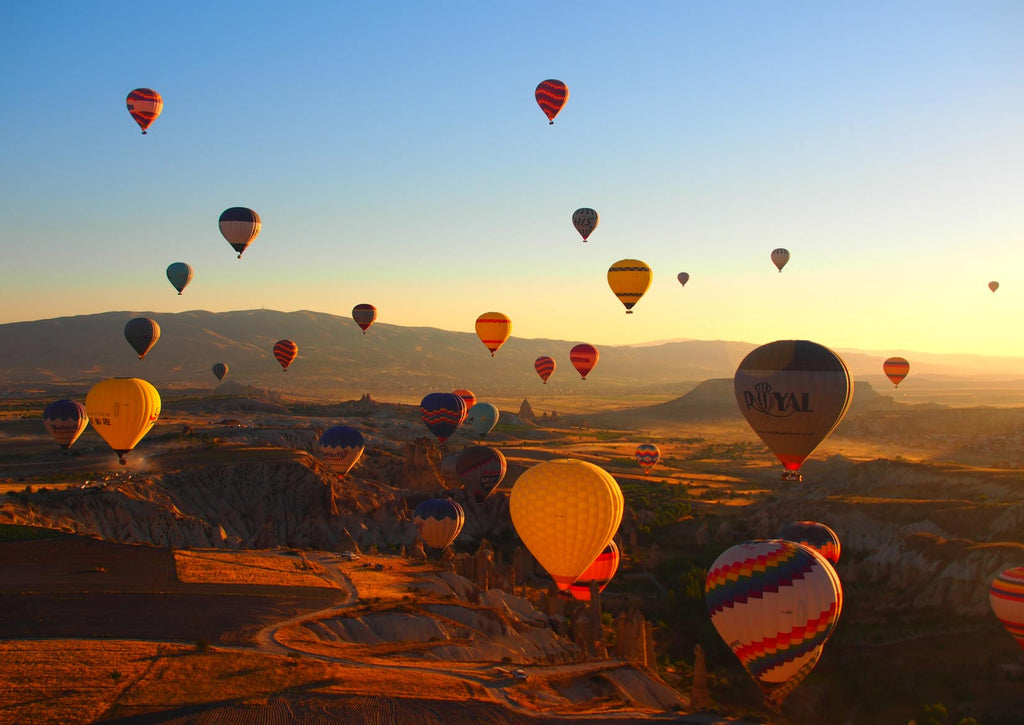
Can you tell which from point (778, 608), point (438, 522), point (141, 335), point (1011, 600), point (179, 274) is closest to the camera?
point (778, 608)

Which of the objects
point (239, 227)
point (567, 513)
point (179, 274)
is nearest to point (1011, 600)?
point (567, 513)

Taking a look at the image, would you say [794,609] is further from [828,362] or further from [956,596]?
[956,596]

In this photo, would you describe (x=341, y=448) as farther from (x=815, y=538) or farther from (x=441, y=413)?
(x=815, y=538)

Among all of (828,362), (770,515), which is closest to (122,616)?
(828,362)

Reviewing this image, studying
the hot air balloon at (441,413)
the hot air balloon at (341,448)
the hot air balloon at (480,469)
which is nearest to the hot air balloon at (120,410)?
the hot air balloon at (341,448)

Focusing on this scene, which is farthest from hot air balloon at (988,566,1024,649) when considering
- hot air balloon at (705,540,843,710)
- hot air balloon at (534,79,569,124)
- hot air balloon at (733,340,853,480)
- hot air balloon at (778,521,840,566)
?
hot air balloon at (534,79,569,124)

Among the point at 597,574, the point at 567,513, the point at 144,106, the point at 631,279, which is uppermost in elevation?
the point at 144,106

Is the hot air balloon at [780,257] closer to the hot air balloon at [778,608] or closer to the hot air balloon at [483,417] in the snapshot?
the hot air balloon at [483,417]
